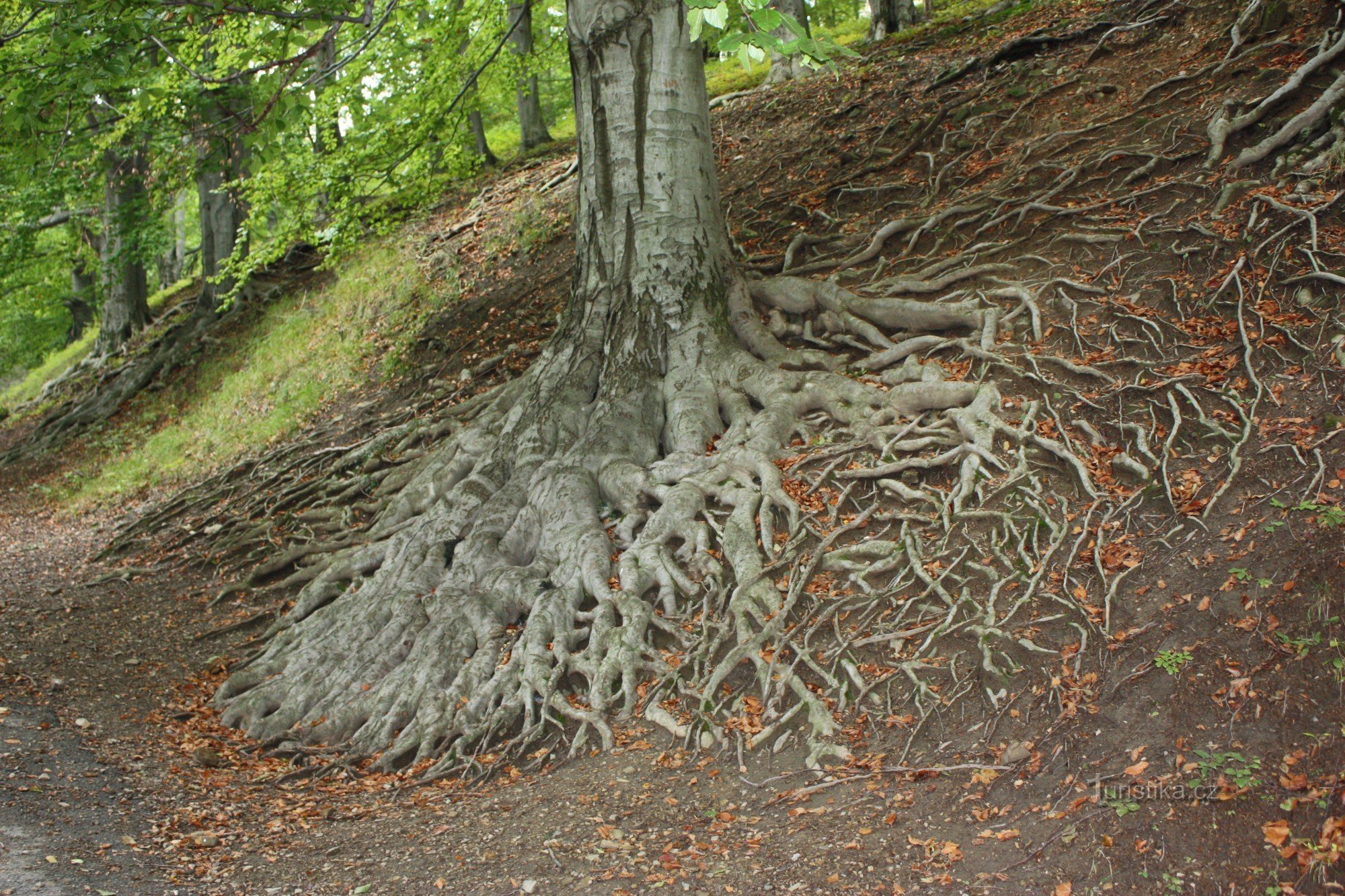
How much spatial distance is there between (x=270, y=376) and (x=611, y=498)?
10.6 metres

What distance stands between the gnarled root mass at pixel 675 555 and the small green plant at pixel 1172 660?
0.63 metres

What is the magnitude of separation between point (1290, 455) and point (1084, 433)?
3.87 ft

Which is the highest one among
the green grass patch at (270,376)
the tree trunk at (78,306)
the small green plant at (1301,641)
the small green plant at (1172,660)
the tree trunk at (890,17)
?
the tree trunk at (890,17)

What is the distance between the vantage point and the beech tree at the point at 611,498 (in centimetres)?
595

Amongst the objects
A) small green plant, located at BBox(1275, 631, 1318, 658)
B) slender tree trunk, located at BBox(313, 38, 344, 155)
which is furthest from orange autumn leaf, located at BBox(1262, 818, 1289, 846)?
slender tree trunk, located at BBox(313, 38, 344, 155)

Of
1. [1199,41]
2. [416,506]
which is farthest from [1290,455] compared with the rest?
[1199,41]

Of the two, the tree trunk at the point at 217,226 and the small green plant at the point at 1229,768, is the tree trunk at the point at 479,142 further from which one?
the small green plant at the point at 1229,768

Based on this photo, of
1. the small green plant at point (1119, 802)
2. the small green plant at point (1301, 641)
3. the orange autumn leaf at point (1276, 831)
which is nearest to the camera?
the orange autumn leaf at point (1276, 831)

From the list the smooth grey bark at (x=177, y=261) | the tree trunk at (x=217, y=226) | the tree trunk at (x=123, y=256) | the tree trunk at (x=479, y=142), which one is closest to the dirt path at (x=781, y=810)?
the tree trunk at (x=123, y=256)

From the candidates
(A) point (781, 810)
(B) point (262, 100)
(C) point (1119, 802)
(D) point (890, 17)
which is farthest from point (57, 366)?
(C) point (1119, 802)

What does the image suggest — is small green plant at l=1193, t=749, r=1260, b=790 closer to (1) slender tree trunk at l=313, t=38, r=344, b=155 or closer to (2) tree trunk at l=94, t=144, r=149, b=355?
(1) slender tree trunk at l=313, t=38, r=344, b=155

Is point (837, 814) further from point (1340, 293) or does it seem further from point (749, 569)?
point (1340, 293)

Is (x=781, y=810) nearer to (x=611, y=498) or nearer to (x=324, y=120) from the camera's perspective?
(x=611, y=498)

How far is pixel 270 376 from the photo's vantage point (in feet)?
51.3
